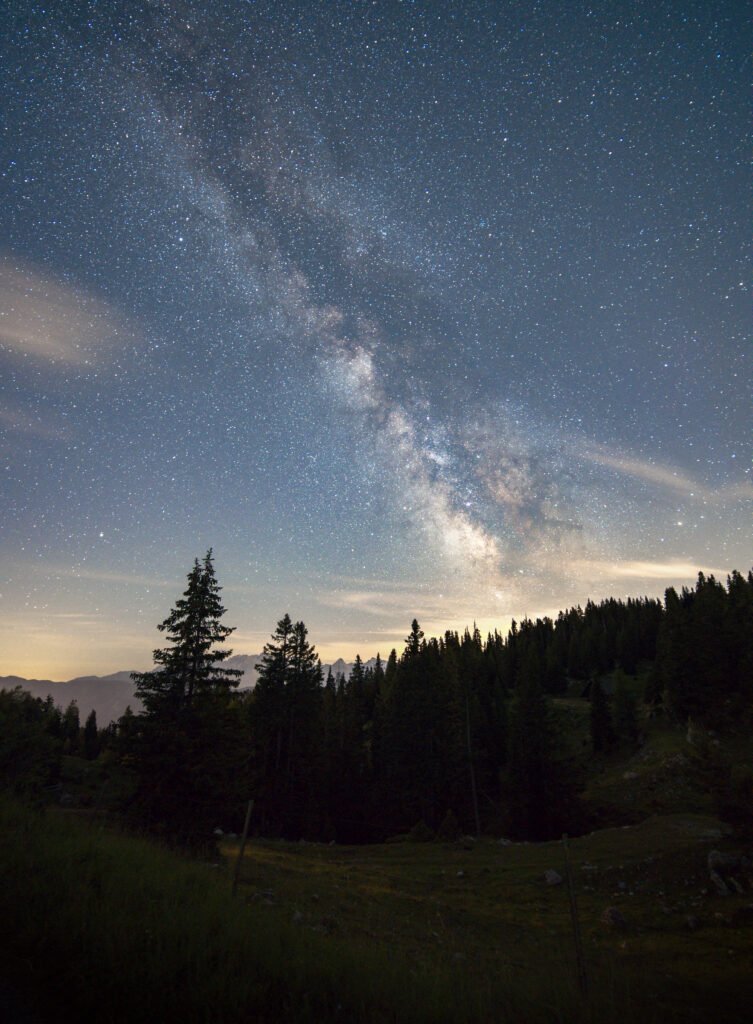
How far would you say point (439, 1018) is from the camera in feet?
17.0

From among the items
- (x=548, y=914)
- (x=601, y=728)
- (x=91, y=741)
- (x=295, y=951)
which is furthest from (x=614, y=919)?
(x=91, y=741)

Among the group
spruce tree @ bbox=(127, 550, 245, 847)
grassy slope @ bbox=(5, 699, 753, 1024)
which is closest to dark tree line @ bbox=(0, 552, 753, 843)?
spruce tree @ bbox=(127, 550, 245, 847)

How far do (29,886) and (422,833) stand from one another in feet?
129

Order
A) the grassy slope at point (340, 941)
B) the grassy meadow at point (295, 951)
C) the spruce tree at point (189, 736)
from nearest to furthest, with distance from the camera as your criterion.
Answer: the grassy meadow at point (295, 951), the grassy slope at point (340, 941), the spruce tree at point (189, 736)

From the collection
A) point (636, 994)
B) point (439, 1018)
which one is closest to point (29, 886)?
point (439, 1018)

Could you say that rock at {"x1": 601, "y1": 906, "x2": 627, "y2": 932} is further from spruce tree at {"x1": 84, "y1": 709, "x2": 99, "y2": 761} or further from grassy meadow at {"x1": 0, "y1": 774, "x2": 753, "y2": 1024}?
spruce tree at {"x1": 84, "y1": 709, "x2": 99, "y2": 761}

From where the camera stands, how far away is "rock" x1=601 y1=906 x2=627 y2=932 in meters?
17.0

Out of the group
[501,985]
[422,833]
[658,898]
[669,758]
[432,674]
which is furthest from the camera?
[432,674]

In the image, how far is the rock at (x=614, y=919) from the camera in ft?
55.7

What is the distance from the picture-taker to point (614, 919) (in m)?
17.2

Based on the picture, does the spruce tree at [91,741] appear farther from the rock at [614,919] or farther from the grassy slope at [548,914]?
the rock at [614,919]

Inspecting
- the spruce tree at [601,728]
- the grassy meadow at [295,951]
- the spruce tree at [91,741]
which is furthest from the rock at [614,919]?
the spruce tree at [91,741]

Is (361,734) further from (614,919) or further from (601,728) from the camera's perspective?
(614,919)

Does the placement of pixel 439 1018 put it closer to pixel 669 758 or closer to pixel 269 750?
pixel 269 750
